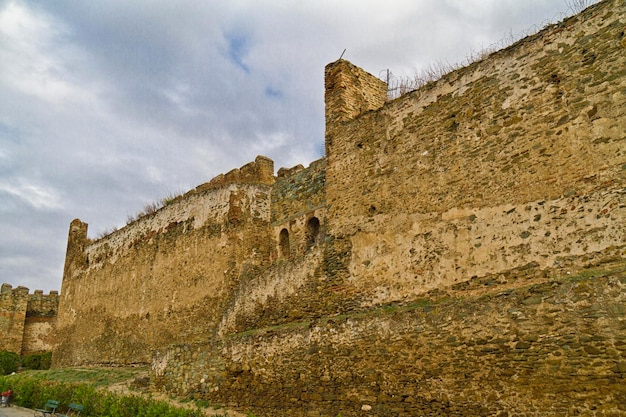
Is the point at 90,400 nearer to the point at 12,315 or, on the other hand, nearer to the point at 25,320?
the point at 12,315

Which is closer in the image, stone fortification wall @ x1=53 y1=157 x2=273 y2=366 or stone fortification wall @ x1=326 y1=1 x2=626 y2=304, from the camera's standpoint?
stone fortification wall @ x1=326 y1=1 x2=626 y2=304

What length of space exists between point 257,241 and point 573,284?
975 centimetres

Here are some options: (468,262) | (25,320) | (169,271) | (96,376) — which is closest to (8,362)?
(25,320)

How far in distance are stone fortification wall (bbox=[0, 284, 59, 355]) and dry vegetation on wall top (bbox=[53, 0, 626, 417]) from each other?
2147 centimetres

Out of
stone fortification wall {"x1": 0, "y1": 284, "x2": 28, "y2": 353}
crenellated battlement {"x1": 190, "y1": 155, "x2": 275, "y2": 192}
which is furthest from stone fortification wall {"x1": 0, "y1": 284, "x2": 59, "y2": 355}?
crenellated battlement {"x1": 190, "y1": 155, "x2": 275, "y2": 192}

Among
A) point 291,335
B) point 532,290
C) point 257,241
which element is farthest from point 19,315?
point 532,290

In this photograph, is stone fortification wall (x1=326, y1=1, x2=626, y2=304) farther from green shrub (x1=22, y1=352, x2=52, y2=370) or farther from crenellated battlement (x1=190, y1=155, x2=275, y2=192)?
green shrub (x1=22, y1=352, x2=52, y2=370)

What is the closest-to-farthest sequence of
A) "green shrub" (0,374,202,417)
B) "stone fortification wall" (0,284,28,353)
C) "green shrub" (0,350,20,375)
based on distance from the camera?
"green shrub" (0,374,202,417)
"green shrub" (0,350,20,375)
"stone fortification wall" (0,284,28,353)

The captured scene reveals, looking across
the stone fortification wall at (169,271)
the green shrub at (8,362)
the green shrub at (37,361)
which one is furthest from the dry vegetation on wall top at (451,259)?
the green shrub at (8,362)

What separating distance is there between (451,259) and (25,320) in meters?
30.3

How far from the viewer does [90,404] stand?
38.2 feet

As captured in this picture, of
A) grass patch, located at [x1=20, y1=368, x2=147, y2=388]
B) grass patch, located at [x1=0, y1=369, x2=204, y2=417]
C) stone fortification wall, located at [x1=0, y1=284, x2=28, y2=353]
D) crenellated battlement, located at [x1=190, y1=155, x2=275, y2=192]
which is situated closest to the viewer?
grass patch, located at [x1=0, y1=369, x2=204, y2=417]

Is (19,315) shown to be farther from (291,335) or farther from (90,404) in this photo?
(291,335)

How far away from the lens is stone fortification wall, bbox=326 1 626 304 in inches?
313
